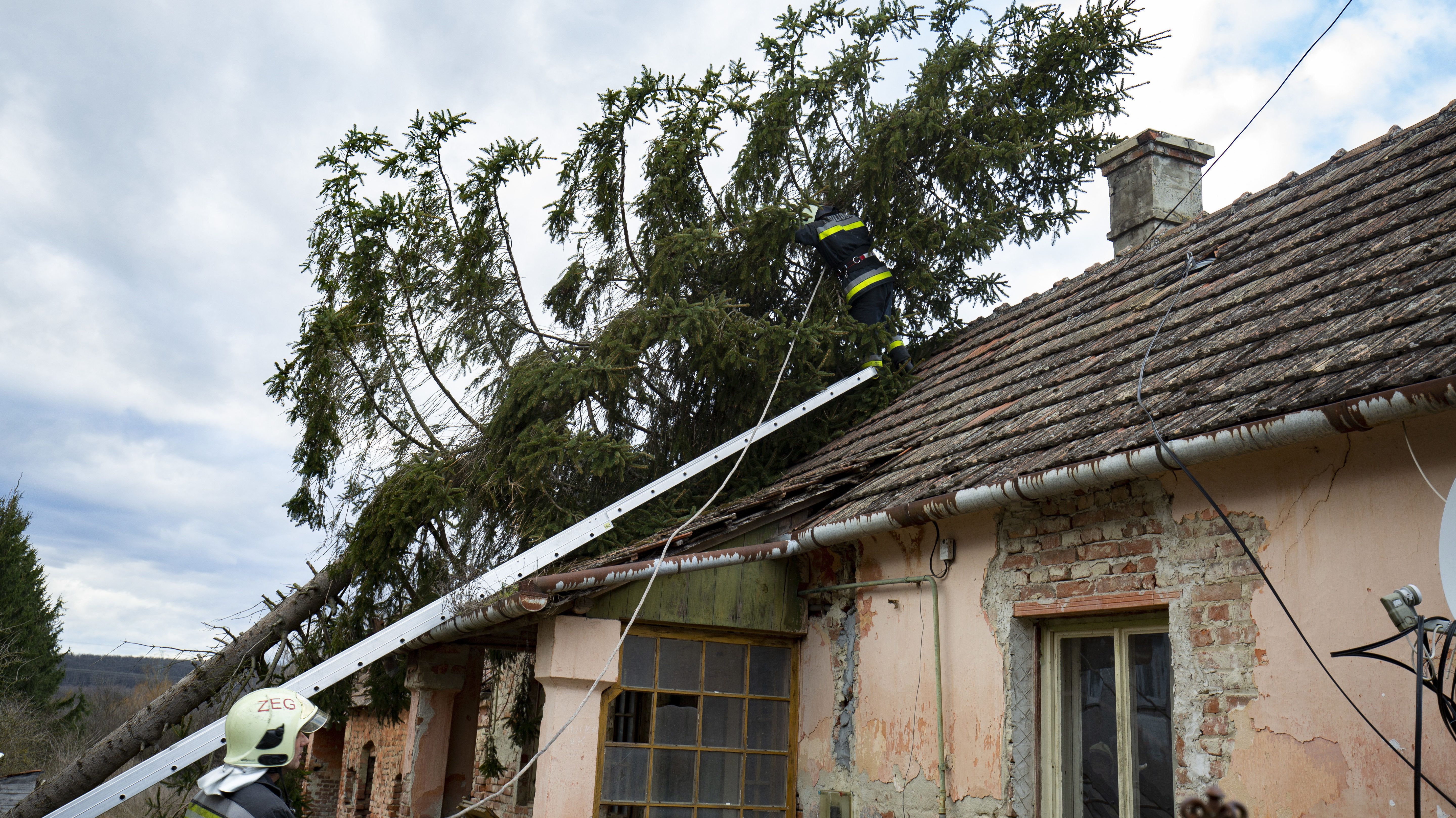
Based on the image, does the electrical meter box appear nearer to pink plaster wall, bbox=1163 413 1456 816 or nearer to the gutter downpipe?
the gutter downpipe

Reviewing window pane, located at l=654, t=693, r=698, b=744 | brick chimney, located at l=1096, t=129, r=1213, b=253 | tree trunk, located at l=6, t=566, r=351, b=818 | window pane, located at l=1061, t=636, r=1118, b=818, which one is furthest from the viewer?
tree trunk, located at l=6, t=566, r=351, b=818

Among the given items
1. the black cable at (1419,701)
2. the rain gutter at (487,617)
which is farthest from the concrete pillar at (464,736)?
the black cable at (1419,701)

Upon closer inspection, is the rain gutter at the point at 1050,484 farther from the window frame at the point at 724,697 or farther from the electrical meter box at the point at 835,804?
the electrical meter box at the point at 835,804

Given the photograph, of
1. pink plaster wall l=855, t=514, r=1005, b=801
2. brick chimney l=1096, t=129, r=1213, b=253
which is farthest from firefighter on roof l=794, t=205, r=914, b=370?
pink plaster wall l=855, t=514, r=1005, b=801

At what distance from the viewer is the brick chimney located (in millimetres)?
8742

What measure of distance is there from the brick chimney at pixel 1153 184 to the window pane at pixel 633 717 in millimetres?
5545

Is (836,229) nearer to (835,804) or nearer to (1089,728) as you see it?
(835,804)

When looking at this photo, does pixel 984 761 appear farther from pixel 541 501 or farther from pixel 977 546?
pixel 541 501

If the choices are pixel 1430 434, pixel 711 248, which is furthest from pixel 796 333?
pixel 1430 434

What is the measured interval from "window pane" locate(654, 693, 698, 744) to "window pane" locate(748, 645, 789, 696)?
430 mm

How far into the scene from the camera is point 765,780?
6.73m

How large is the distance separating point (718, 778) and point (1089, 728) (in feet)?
8.48

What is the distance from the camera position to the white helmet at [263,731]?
3211 millimetres

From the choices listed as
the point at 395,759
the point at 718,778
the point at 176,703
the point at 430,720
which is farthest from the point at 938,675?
the point at 395,759
